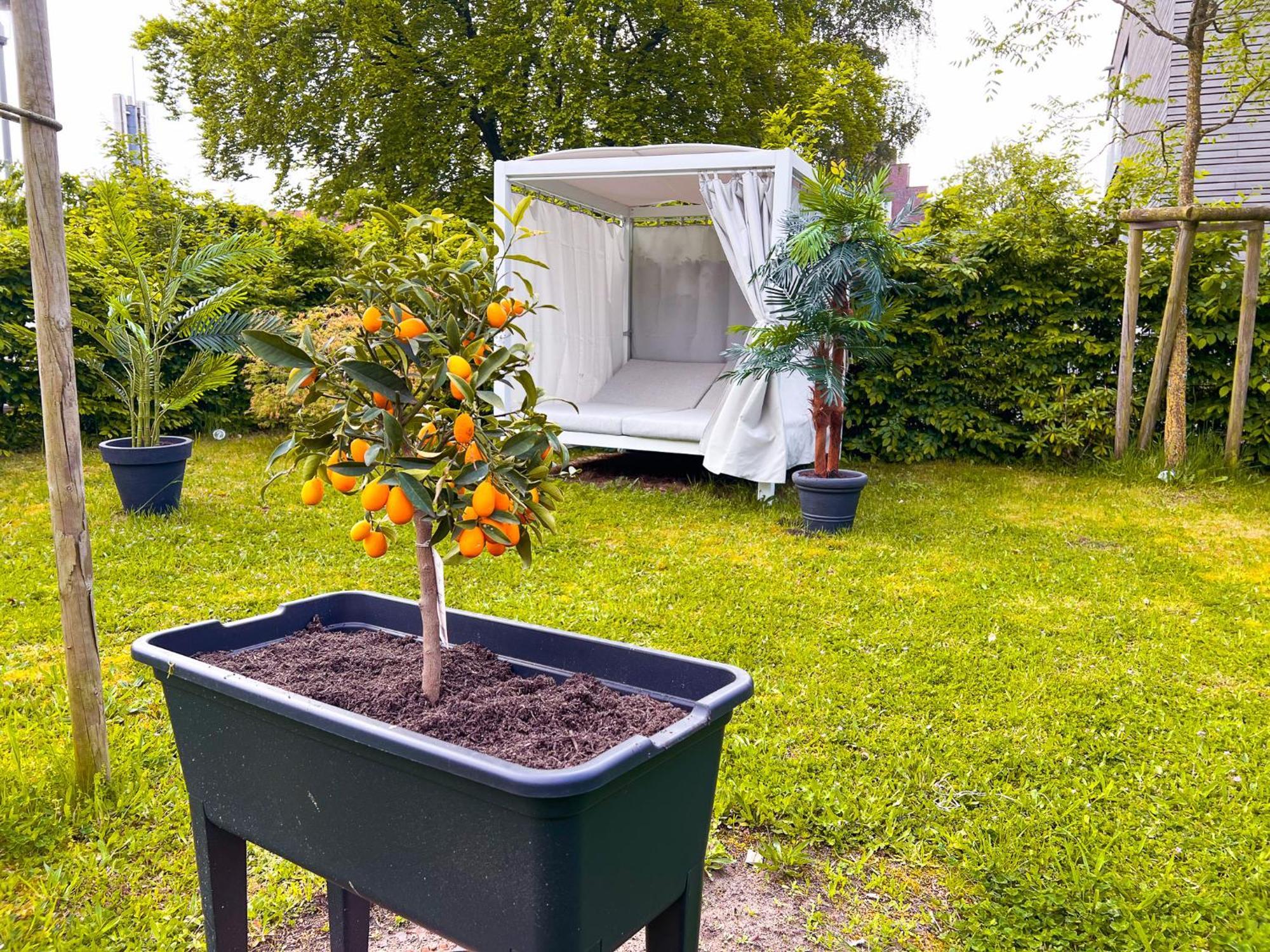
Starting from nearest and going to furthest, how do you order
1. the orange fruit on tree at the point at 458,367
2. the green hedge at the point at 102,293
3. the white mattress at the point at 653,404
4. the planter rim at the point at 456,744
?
the planter rim at the point at 456,744 < the orange fruit on tree at the point at 458,367 < the white mattress at the point at 653,404 < the green hedge at the point at 102,293

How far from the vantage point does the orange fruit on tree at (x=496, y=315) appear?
1325 millimetres

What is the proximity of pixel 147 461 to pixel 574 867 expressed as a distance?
4.58m

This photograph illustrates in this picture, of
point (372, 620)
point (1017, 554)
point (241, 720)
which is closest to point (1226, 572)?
point (1017, 554)

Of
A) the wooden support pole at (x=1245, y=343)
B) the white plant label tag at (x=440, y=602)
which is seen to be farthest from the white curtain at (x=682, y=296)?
the white plant label tag at (x=440, y=602)

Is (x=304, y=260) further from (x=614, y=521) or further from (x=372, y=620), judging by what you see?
(x=372, y=620)

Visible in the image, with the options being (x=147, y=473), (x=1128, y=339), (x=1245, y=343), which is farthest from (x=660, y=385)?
(x=1245, y=343)

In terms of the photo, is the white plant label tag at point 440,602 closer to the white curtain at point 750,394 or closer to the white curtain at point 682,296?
the white curtain at point 750,394

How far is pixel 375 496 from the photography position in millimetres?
1227

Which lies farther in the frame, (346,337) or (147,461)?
(147,461)

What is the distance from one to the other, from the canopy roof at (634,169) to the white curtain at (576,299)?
0.19 m

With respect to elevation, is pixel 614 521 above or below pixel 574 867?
below

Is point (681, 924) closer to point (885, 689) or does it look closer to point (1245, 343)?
point (885, 689)

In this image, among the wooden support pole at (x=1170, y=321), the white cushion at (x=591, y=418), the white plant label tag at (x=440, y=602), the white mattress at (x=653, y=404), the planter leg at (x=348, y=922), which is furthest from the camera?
the white cushion at (x=591, y=418)

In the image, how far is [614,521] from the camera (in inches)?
204
